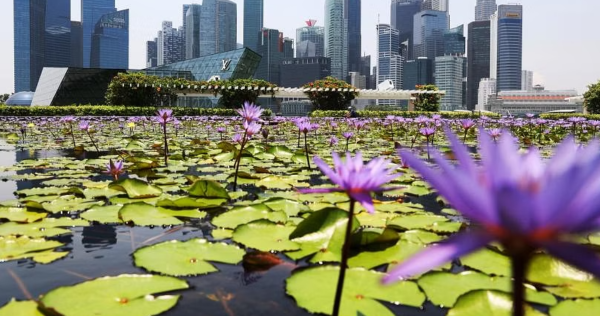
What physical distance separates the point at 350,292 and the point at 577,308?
61 cm

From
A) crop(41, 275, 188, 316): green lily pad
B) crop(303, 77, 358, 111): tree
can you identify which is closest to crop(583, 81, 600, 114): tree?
crop(303, 77, 358, 111): tree

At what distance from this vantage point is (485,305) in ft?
3.68

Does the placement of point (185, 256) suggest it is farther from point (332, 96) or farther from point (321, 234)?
point (332, 96)

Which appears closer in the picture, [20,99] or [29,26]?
[20,99]

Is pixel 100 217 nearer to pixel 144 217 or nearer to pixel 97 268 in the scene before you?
pixel 144 217

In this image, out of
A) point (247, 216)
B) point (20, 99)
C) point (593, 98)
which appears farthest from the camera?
point (20, 99)

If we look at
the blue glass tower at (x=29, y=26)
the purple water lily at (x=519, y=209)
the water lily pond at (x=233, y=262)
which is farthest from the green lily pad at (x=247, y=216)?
the blue glass tower at (x=29, y=26)

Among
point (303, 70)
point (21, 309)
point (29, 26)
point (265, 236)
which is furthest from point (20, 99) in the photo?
point (29, 26)

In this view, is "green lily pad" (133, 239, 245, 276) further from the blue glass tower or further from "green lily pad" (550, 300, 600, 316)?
the blue glass tower

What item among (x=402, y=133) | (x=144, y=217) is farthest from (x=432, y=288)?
(x=402, y=133)

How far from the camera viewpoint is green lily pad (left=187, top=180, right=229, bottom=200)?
8.38 ft

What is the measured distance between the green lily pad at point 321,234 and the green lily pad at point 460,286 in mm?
360

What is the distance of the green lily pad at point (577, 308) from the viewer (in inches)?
45.9

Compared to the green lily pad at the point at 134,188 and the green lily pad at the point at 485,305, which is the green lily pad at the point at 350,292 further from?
the green lily pad at the point at 134,188
